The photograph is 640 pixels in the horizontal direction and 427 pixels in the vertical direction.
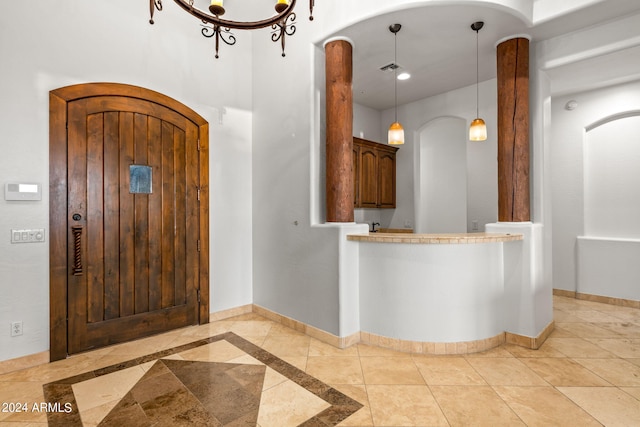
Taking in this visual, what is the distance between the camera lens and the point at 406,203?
5703mm

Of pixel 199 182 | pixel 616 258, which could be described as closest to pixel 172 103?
pixel 199 182

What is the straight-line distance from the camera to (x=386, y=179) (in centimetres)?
567

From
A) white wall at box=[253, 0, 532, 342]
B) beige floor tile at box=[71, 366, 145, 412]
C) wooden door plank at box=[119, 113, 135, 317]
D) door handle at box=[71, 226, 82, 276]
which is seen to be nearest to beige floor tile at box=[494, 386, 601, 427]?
white wall at box=[253, 0, 532, 342]

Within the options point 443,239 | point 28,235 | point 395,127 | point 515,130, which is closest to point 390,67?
point 395,127

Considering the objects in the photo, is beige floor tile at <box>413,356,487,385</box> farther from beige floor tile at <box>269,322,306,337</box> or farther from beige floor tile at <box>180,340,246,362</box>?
beige floor tile at <box>180,340,246,362</box>

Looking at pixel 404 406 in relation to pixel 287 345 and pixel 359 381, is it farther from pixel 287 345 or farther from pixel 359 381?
pixel 287 345

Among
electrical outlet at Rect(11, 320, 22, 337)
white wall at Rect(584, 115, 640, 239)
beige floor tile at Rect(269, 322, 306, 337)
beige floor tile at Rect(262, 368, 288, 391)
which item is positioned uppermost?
white wall at Rect(584, 115, 640, 239)

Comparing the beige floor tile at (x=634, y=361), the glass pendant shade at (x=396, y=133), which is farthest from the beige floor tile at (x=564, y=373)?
the glass pendant shade at (x=396, y=133)

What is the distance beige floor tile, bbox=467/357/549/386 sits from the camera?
2.40 metres

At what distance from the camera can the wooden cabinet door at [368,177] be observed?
17.3ft

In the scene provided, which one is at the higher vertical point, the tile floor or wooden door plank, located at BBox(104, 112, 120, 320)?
wooden door plank, located at BBox(104, 112, 120, 320)

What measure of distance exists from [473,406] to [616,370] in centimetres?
145

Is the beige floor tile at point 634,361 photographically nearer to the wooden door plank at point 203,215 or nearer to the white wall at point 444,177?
the white wall at point 444,177

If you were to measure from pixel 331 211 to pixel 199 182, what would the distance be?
5.27ft
